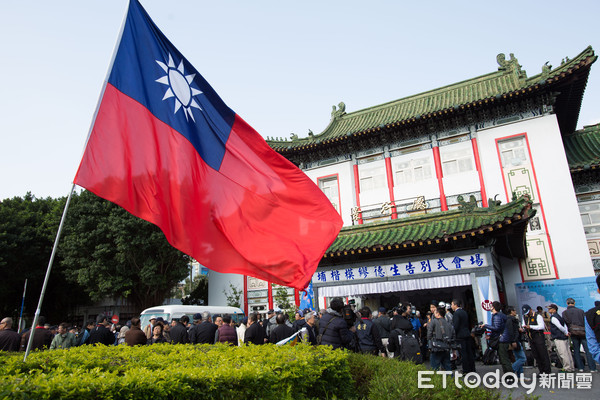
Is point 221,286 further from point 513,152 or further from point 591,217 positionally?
point 591,217

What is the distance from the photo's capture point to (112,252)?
21609mm

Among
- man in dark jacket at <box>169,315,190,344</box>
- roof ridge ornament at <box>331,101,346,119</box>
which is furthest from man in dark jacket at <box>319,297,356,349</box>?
roof ridge ornament at <box>331,101,346,119</box>

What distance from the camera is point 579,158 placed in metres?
15.8

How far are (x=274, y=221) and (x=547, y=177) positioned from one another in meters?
13.0

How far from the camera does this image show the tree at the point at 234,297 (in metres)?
21.1

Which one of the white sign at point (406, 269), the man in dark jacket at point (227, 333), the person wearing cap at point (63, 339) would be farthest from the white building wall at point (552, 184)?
the person wearing cap at point (63, 339)

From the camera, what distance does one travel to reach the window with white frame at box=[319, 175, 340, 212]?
Answer: 17812 mm

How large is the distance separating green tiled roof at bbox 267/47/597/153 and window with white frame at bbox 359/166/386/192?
174cm

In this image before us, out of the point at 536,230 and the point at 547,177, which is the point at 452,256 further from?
the point at 547,177

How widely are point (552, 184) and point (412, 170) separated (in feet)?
16.4

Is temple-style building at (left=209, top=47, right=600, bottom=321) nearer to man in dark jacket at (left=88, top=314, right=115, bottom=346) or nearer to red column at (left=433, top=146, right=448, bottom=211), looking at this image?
red column at (left=433, top=146, right=448, bottom=211)

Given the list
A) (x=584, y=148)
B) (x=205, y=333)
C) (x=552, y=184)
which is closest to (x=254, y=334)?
(x=205, y=333)

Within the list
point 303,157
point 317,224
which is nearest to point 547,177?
point 303,157

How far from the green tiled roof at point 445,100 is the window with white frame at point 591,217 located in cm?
524
